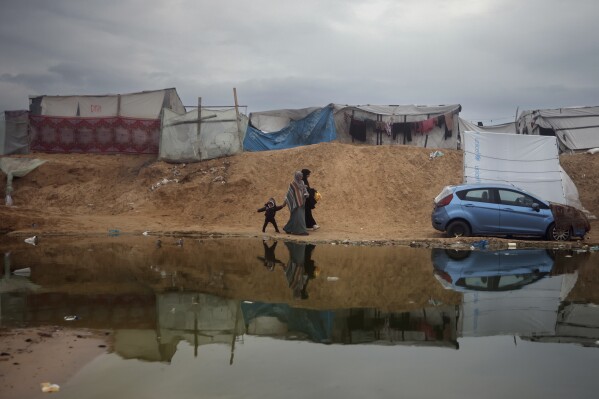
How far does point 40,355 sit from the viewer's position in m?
5.52

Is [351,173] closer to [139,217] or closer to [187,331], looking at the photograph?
[139,217]

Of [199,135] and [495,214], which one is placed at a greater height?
[199,135]

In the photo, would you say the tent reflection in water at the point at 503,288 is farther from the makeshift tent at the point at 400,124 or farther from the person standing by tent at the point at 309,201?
the makeshift tent at the point at 400,124

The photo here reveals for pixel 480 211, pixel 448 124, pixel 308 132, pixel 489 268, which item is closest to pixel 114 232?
pixel 480 211

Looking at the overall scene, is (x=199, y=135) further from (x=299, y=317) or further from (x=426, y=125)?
(x=299, y=317)

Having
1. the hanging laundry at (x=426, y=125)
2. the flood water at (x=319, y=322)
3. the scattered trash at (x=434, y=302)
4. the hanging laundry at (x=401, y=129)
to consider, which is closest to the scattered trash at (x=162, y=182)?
the flood water at (x=319, y=322)

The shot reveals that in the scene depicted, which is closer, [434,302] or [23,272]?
[434,302]

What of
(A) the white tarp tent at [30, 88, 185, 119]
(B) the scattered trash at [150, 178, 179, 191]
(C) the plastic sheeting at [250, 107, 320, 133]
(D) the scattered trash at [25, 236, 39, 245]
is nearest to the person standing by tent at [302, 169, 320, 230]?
(D) the scattered trash at [25, 236, 39, 245]

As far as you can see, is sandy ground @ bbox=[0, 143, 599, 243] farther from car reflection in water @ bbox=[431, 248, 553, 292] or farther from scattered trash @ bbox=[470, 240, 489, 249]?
car reflection in water @ bbox=[431, 248, 553, 292]

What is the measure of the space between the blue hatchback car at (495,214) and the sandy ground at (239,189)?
95.4 inches

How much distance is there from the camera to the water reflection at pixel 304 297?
6438 millimetres

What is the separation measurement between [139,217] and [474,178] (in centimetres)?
1311

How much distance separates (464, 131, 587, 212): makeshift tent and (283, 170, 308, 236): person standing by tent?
779 centimetres

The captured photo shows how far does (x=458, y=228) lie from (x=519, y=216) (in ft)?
5.76
